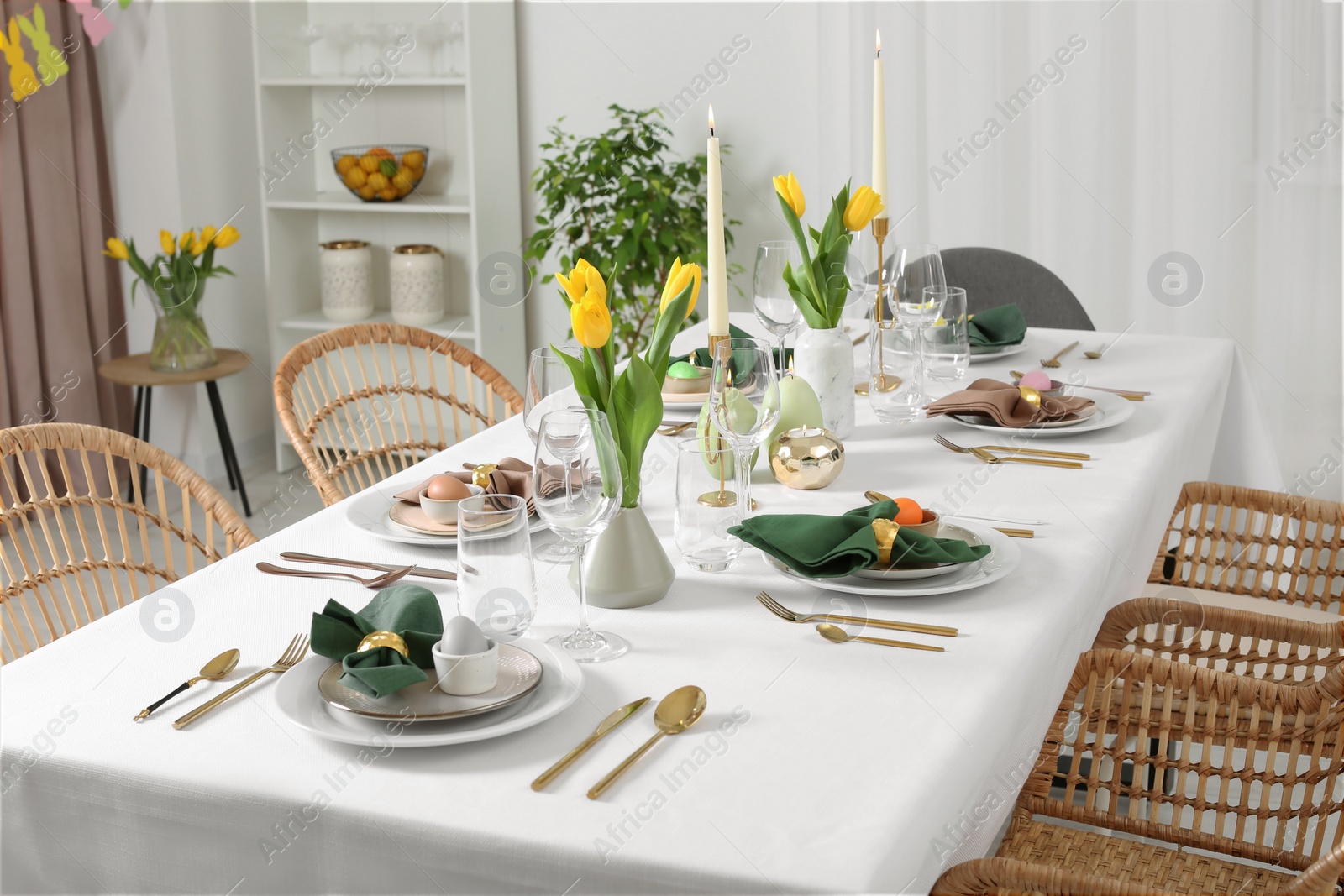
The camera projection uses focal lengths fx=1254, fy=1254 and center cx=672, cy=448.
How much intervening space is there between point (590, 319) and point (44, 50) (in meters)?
3.01

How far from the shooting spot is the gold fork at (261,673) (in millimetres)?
959

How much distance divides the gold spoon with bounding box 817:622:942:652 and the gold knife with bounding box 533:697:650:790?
192mm

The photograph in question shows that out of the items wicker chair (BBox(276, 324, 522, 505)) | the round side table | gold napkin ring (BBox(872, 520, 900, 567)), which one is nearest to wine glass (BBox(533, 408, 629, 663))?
gold napkin ring (BBox(872, 520, 900, 567))

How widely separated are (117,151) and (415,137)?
89 centimetres

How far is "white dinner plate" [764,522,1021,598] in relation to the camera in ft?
3.78

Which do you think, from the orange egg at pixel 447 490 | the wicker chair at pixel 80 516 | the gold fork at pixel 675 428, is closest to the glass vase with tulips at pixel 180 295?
the wicker chair at pixel 80 516

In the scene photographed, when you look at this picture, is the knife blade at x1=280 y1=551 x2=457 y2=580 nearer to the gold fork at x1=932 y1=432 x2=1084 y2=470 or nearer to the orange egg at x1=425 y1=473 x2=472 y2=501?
the orange egg at x1=425 y1=473 x2=472 y2=501

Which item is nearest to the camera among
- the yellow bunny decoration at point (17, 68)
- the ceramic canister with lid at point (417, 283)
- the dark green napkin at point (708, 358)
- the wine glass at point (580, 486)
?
the wine glass at point (580, 486)

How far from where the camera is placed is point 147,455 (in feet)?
5.01

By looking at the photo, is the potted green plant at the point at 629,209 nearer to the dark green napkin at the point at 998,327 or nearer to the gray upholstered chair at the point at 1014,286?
the gray upholstered chair at the point at 1014,286

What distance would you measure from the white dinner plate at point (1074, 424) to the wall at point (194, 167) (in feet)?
9.20

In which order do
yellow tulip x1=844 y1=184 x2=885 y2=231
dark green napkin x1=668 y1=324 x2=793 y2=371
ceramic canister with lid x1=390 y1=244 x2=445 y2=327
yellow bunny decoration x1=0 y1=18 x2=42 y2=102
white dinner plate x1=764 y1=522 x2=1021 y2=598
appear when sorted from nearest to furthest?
white dinner plate x1=764 y1=522 x2=1021 y2=598 < yellow tulip x1=844 y1=184 x2=885 y2=231 < dark green napkin x1=668 y1=324 x2=793 y2=371 < yellow bunny decoration x1=0 y1=18 x2=42 y2=102 < ceramic canister with lid x1=390 y1=244 x2=445 y2=327

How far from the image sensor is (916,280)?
70.4 inches

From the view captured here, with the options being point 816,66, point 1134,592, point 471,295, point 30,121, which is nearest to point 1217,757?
point 1134,592
